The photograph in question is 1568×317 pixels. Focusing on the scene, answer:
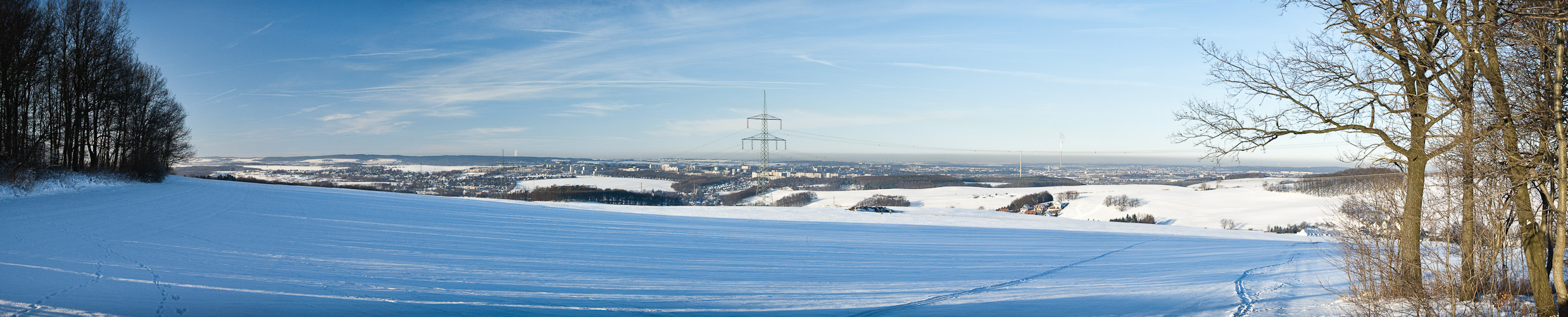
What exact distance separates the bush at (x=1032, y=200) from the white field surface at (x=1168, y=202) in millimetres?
561

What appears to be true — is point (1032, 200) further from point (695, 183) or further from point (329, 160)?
point (329, 160)

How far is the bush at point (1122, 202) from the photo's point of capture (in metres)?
36.9

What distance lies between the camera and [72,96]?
21938 mm

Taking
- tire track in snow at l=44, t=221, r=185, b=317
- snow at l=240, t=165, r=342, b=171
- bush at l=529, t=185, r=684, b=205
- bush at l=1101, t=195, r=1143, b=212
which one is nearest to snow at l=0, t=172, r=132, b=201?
tire track in snow at l=44, t=221, r=185, b=317

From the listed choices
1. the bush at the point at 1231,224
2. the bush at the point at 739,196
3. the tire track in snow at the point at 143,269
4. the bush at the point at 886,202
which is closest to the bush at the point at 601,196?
the bush at the point at 739,196

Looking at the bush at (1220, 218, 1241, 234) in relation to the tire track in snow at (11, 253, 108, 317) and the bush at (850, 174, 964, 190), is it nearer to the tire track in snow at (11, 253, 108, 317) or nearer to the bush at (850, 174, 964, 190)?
the bush at (850, 174, 964, 190)

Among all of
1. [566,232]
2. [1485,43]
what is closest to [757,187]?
[566,232]

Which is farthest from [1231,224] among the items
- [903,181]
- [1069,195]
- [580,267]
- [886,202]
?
[580,267]

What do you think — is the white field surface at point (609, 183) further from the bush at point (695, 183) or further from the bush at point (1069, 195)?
the bush at point (1069, 195)

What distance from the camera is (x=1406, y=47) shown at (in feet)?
20.7

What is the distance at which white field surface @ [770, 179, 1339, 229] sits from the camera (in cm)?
3284

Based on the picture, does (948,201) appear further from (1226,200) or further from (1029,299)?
(1029,299)

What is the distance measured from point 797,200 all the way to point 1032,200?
14.4 m

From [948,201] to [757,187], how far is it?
13.1 meters
